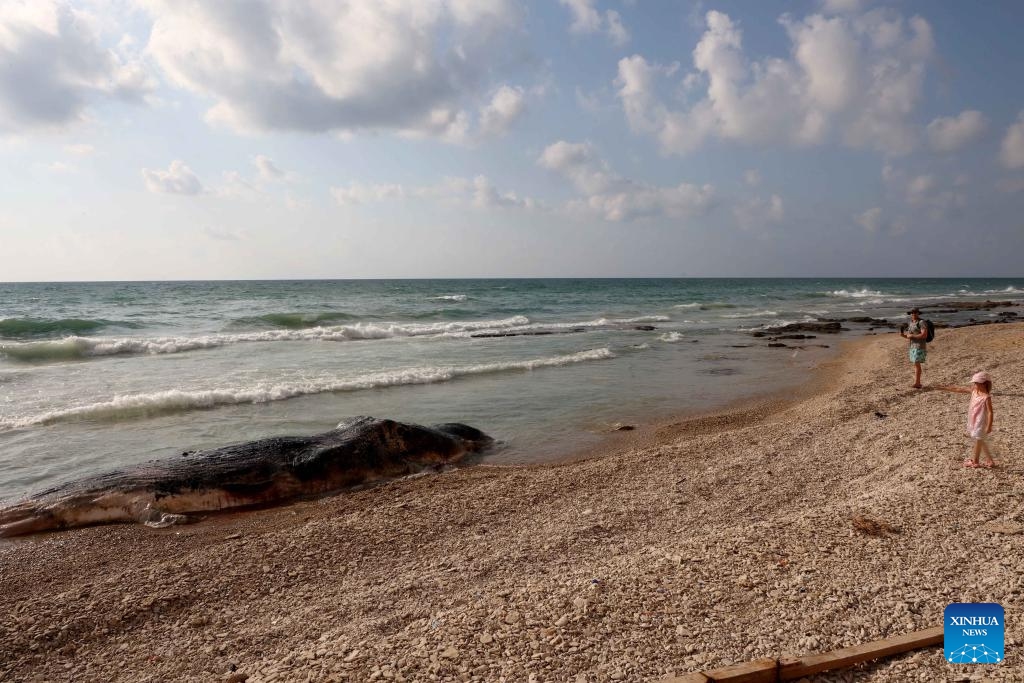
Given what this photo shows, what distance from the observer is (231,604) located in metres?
4.98

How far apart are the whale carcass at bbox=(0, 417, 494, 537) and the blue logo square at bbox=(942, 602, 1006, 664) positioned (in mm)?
6800

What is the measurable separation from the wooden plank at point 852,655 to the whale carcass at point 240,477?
6.36 meters

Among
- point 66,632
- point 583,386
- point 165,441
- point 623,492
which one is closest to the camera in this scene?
point 66,632

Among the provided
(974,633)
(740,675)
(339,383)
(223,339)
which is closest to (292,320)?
(223,339)

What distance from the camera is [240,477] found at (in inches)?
305

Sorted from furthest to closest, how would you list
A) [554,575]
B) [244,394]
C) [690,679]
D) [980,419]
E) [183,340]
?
1. [183,340]
2. [244,394]
3. [980,419]
4. [554,575]
5. [690,679]

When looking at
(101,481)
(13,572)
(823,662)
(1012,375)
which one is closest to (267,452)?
(101,481)

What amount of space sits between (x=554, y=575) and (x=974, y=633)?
9.35 ft

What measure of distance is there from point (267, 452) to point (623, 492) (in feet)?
16.7

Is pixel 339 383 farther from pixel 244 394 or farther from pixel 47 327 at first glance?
pixel 47 327

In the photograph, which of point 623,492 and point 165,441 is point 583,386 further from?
point 165,441

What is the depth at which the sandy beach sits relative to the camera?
376 centimetres

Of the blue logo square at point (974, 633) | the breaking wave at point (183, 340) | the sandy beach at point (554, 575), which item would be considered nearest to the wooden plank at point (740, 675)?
the sandy beach at point (554, 575)

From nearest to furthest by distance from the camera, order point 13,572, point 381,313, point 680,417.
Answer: point 13,572 → point 680,417 → point 381,313
